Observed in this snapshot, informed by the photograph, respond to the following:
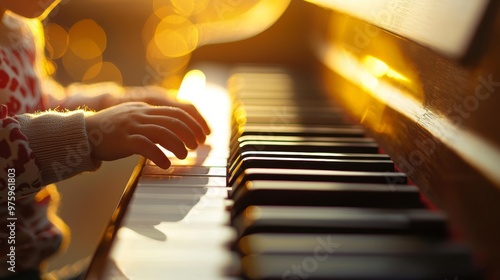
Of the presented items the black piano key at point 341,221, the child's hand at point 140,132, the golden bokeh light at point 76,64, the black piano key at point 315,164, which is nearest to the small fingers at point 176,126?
the child's hand at point 140,132

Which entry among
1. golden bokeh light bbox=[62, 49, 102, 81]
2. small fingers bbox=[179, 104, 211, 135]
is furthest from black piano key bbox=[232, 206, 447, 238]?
golden bokeh light bbox=[62, 49, 102, 81]

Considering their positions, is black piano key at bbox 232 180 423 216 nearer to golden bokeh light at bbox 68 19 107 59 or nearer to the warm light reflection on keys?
the warm light reflection on keys

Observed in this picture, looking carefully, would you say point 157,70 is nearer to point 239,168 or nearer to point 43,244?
point 43,244

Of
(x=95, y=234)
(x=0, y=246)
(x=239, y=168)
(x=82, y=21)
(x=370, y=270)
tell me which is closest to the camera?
(x=370, y=270)

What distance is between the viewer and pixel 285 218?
1.75ft

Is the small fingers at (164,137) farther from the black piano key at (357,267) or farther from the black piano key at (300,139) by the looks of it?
the black piano key at (357,267)

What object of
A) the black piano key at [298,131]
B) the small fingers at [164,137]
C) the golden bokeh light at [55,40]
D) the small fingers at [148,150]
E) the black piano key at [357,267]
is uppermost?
the golden bokeh light at [55,40]

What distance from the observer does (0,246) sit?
0.92 meters

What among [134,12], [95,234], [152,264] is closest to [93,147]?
[152,264]

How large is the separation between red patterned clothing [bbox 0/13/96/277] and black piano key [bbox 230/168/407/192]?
0.27 meters

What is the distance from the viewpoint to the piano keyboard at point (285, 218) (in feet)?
1.53

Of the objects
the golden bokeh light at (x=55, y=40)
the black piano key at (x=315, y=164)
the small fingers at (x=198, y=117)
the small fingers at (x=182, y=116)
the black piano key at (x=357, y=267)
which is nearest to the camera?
the black piano key at (x=357, y=267)

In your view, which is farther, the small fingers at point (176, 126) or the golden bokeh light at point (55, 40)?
the golden bokeh light at point (55, 40)

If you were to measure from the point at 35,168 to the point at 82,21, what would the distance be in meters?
2.62
